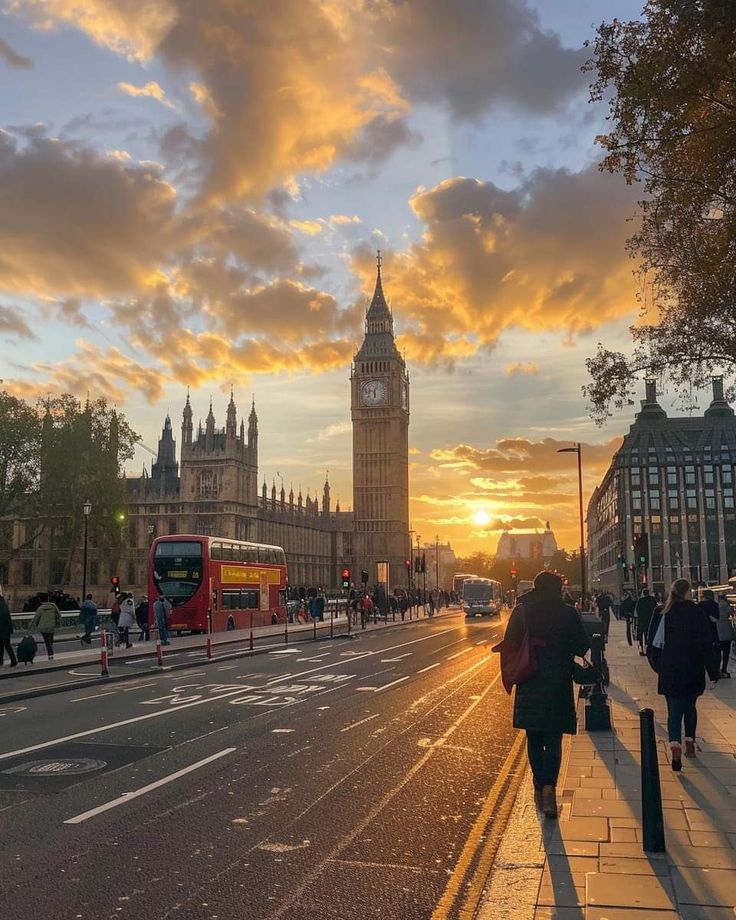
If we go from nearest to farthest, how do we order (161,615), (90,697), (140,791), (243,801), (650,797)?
1. (650,797)
2. (243,801)
3. (140,791)
4. (90,697)
5. (161,615)

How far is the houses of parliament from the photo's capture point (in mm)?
103688

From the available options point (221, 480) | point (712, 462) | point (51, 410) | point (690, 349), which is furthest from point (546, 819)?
point (712, 462)

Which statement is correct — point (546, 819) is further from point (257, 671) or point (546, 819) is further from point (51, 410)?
point (51, 410)

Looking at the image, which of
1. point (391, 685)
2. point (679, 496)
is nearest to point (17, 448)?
point (391, 685)

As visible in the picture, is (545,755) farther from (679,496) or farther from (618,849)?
(679,496)

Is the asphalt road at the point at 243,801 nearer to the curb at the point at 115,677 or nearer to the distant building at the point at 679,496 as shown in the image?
the curb at the point at 115,677

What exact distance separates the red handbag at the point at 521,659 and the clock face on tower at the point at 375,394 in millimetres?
134110

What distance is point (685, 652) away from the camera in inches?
328

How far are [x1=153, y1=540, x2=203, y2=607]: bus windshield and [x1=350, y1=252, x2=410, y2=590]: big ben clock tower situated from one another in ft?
331

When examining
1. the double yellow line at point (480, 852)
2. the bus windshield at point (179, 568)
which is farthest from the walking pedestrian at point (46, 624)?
the double yellow line at point (480, 852)

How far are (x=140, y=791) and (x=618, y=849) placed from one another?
445 cm

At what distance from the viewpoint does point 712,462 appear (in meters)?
121

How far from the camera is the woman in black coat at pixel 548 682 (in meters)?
6.66

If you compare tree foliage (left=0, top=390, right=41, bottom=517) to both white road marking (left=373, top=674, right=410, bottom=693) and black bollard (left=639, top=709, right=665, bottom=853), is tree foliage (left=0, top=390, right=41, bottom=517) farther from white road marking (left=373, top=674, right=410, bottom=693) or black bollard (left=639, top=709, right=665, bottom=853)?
black bollard (left=639, top=709, right=665, bottom=853)
